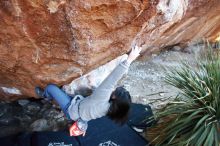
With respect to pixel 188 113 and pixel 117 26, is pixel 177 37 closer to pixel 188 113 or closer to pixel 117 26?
pixel 188 113

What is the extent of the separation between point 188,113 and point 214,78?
475 mm

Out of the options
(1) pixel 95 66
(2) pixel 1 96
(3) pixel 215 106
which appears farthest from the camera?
(2) pixel 1 96

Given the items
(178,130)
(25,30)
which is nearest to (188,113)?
(178,130)

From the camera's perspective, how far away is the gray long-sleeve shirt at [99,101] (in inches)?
129

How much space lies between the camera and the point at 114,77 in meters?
3.27

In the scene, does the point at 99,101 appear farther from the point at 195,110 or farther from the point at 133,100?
the point at 133,100

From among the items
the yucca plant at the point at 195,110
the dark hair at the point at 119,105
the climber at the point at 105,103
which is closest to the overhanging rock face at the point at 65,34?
the climber at the point at 105,103

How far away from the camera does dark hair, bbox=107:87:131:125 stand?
132 inches

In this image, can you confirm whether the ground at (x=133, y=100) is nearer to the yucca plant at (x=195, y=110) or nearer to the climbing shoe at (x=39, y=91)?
the yucca plant at (x=195, y=110)

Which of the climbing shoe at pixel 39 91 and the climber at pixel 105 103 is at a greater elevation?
the climbing shoe at pixel 39 91

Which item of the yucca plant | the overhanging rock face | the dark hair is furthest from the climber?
the yucca plant

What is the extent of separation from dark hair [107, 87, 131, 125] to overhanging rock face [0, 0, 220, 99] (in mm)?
472

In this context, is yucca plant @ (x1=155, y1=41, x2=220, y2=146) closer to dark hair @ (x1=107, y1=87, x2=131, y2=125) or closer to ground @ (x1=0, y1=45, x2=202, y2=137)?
ground @ (x1=0, y1=45, x2=202, y2=137)

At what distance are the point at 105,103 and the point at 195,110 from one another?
3.20 feet
